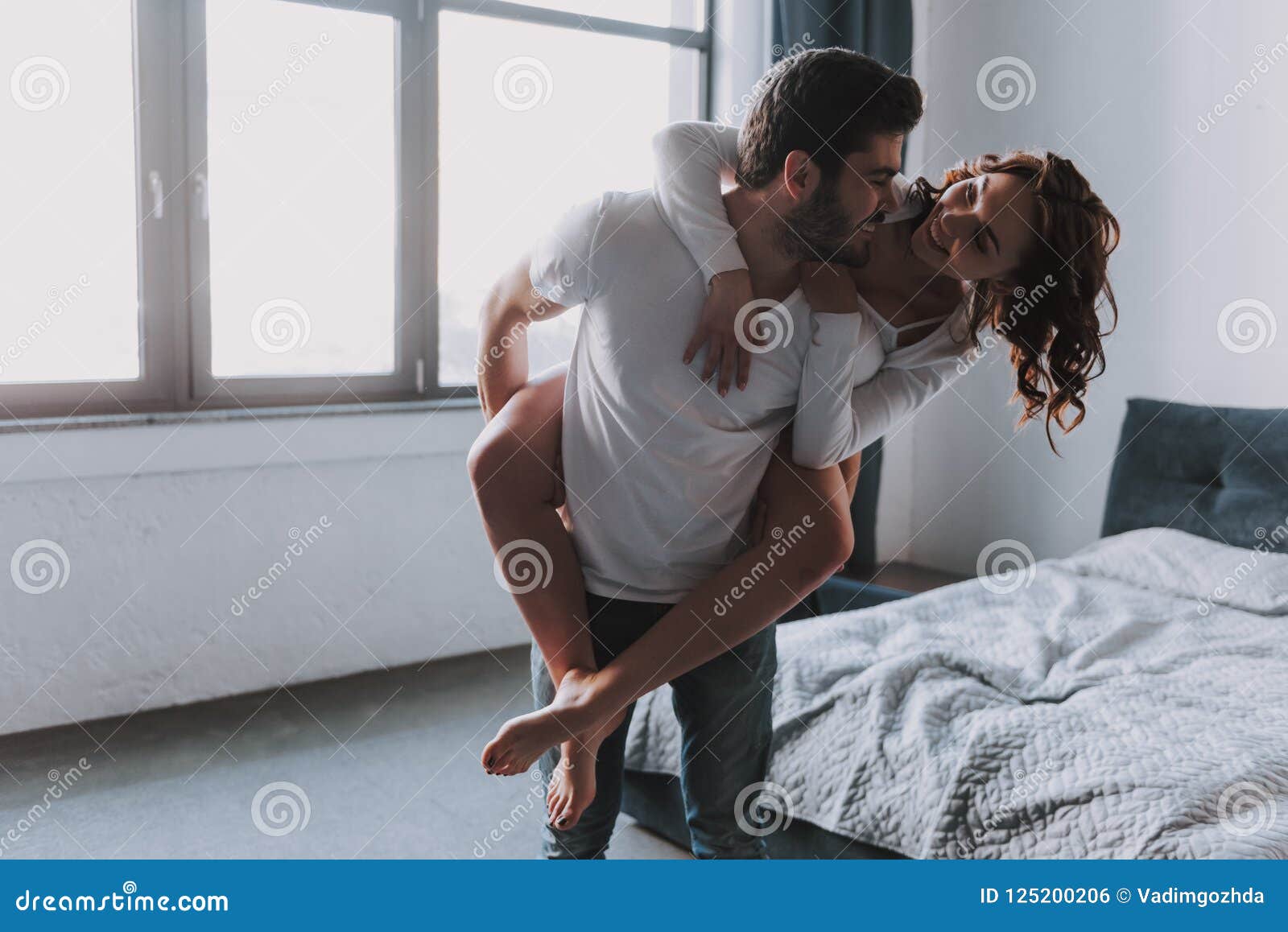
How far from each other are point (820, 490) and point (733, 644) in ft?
0.64

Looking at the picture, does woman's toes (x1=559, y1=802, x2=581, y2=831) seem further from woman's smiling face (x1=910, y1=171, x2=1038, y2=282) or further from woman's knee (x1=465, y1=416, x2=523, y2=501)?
woman's smiling face (x1=910, y1=171, x2=1038, y2=282)

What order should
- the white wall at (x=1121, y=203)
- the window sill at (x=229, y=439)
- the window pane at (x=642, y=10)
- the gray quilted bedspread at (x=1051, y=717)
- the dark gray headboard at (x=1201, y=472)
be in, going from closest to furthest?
the gray quilted bedspread at (x=1051, y=717) → the window sill at (x=229, y=439) → the dark gray headboard at (x=1201, y=472) → the white wall at (x=1121, y=203) → the window pane at (x=642, y=10)

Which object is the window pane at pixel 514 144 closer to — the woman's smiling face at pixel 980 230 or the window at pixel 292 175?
the window at pixel 292 175

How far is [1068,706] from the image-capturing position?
201cm

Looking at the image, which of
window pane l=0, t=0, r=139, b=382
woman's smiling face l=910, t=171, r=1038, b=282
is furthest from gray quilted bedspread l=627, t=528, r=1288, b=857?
window pane l=0, t=0, r=139, b=382

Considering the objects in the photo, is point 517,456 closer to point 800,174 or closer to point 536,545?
point 536,545

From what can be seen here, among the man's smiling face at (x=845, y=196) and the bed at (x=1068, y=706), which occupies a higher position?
the man's smiling face at (x=845, y=196)

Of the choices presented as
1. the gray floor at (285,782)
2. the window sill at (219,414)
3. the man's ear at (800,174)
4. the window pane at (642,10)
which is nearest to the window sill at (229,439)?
the window sill at (219,414)

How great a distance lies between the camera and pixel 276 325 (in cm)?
309

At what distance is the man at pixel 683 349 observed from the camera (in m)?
1.09

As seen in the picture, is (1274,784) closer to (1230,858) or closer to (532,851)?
(1230,858)

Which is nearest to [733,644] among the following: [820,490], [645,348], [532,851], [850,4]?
[820,490]

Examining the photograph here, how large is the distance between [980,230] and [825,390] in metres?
0.26

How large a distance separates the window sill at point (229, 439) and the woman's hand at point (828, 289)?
2.10m
